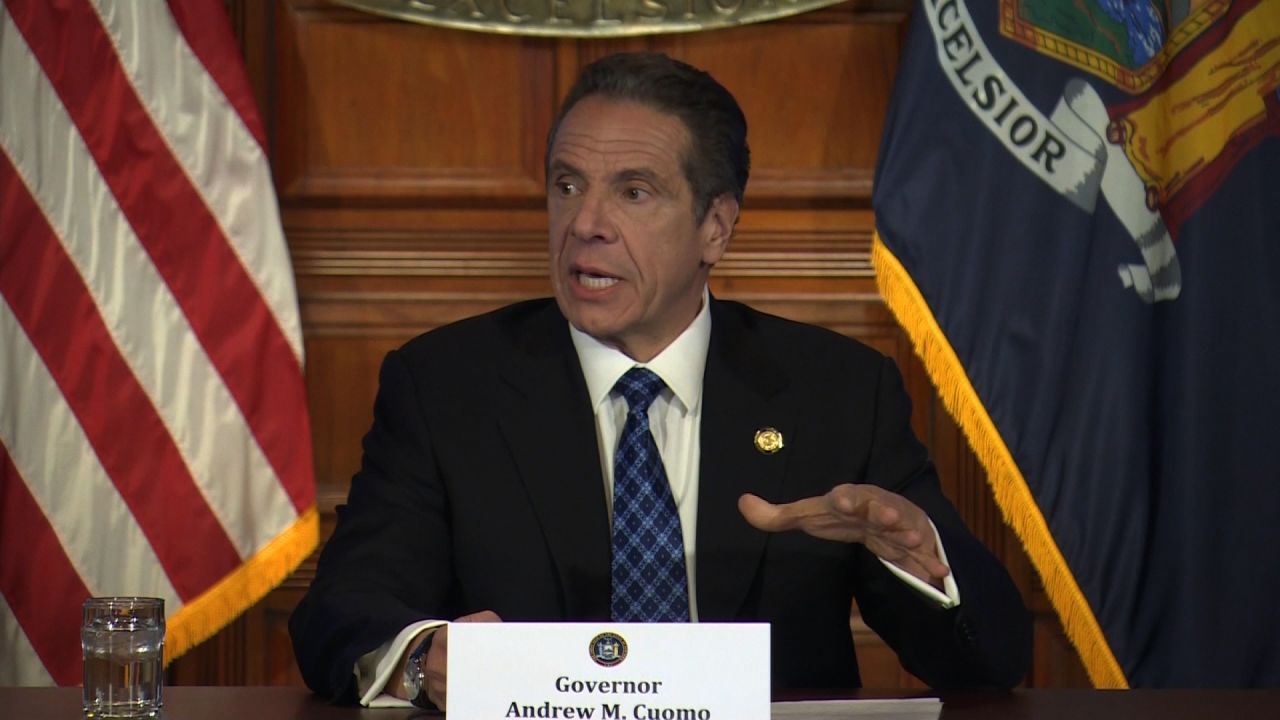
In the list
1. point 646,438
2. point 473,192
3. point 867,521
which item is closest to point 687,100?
point 646,438

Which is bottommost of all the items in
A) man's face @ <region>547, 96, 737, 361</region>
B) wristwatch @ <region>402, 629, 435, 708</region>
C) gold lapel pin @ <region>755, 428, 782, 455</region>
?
wristwatch @ <region>402, 629, 435, 708</region>

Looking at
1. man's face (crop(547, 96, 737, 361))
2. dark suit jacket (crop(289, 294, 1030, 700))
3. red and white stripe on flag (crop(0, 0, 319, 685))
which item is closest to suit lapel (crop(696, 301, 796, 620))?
dark suit jacket (crop(289, 294, 1030, 700))

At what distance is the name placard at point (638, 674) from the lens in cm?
134

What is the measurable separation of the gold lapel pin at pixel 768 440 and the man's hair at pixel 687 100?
34 cm

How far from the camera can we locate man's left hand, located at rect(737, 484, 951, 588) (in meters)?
1.66

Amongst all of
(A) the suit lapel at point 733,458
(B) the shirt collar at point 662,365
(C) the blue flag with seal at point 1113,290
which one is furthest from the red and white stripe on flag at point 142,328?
(C) the blue flag with seal at point 1113,290

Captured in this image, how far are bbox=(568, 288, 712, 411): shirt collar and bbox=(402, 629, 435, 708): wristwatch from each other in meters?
0.62

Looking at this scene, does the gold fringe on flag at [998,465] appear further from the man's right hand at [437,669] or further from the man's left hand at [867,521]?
the man's right hand at [437,669]

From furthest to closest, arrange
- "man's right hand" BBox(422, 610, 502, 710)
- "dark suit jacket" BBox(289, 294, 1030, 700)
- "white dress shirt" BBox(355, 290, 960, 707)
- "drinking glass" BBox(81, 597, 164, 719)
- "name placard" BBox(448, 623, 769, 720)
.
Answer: "white dress shirt" BBox(355, 290, 960, 707) < "dark suit jacket" BBox(289, 294, 1030, 700) < "man's right hand" BBox(422, 610, 502, 710) < "drinking glass" BBox(81, 597, 164, 719) < "name placard" BBox(448, 623, 769, 720)

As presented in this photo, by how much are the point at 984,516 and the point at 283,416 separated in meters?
1.46

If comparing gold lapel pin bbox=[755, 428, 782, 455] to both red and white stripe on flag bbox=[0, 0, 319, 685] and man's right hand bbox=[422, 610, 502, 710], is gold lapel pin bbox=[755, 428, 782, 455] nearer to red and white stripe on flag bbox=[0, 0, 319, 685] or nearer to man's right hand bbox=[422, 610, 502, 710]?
man's right hand bbox=[422, 610, 502, 710]

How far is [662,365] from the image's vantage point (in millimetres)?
2236

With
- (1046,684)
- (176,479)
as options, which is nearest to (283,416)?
(176,479)

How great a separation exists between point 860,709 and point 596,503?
657 millimetres
